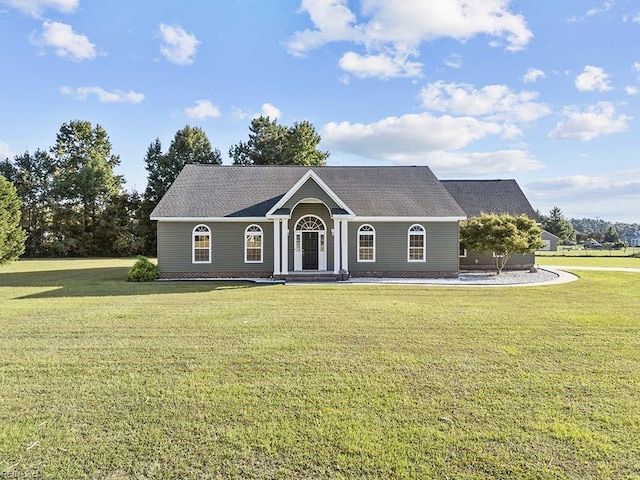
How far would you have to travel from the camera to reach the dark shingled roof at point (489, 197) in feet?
84.6

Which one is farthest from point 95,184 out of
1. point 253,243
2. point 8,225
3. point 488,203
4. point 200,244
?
point 488,203

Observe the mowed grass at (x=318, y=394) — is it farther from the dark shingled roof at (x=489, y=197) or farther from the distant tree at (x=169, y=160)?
the distant tree at (x=169, y=160)

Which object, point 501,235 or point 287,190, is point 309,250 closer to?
point 287,190

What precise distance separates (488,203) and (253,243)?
53.2 ft

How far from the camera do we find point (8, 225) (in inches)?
904

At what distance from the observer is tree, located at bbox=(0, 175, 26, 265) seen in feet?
72.9

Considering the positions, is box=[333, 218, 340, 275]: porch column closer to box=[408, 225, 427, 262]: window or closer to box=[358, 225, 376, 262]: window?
box=[358, 225, 376, 262]: window

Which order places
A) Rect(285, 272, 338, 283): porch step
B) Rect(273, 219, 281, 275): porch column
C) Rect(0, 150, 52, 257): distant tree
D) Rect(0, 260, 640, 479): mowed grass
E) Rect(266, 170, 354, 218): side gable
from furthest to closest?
1. Rect(0, 150, 52, 257): distant tree
2. Rect(273, 219, 281, 275): porch column
3. Rect(266, 170, 354, 218): side gable
4. Rect(285, 272, 338, 283): porch step
5. Rect(0, 260, 640, 479): mowed grass

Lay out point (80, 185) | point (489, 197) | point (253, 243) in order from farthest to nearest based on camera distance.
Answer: point (80, 185), point (489, 197), point (253, 243)

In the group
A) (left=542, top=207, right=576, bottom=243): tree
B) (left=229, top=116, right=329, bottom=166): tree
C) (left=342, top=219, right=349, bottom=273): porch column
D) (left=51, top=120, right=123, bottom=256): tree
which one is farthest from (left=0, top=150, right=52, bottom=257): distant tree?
(left=542, top=207, right=576, bottom=243): tree

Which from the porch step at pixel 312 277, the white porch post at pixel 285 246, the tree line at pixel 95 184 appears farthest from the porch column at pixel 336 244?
the tree line at pixel 95 184

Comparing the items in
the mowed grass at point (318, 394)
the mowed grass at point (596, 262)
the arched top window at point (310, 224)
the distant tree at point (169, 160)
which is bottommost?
the mowed grass at point (596, 262)

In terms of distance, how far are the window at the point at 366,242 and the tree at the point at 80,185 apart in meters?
35.2

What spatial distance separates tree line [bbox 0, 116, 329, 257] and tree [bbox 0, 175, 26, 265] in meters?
17.6
